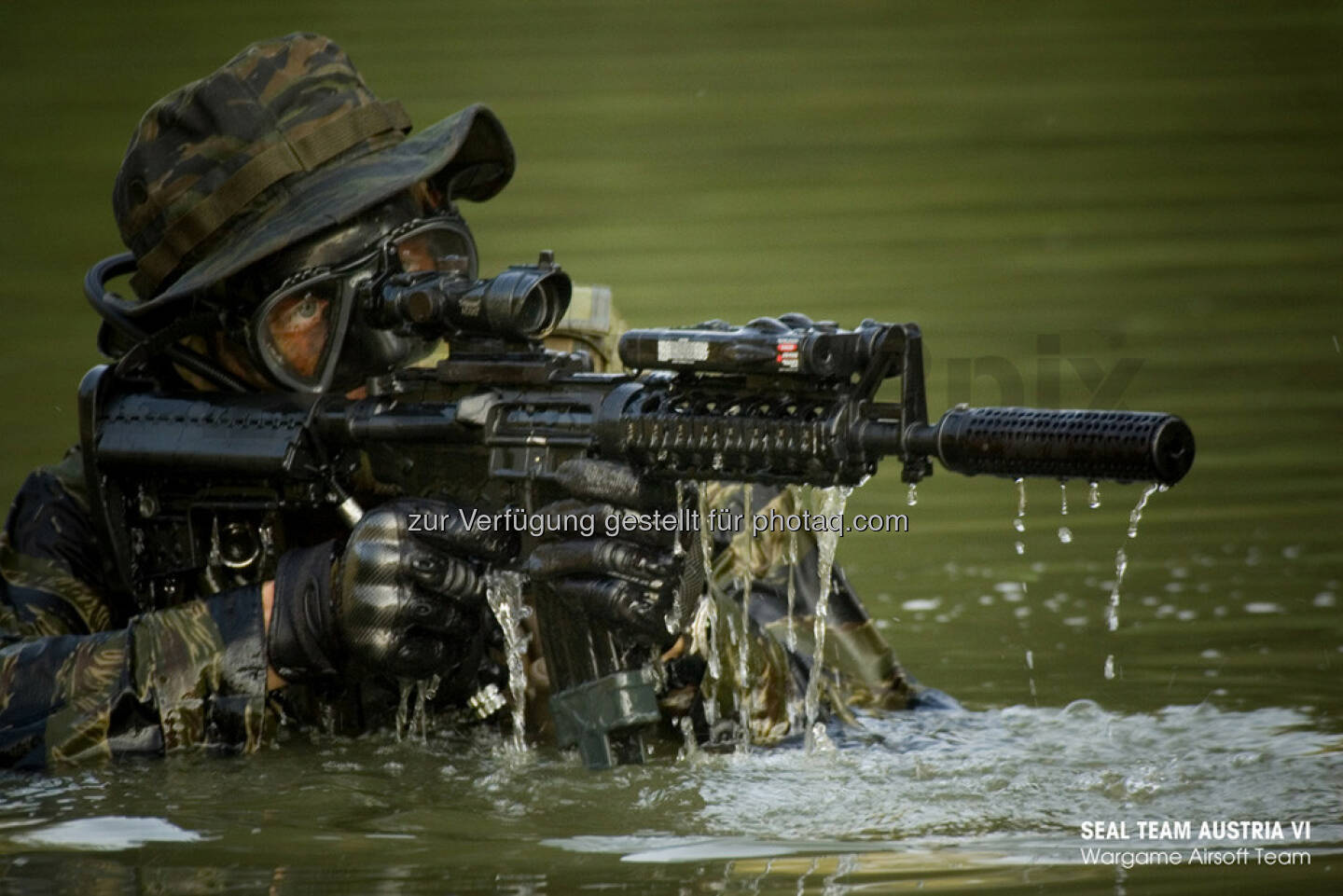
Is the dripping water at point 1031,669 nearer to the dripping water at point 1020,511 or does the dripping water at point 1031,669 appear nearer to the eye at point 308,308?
the dripping water at point 1020,511

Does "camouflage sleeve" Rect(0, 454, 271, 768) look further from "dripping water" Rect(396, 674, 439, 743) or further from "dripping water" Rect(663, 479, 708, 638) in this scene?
"dripping water" Rect(663, 479, 708, 638)

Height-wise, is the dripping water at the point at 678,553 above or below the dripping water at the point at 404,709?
above

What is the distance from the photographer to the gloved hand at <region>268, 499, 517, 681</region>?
2.68m

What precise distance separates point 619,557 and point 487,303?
441mm

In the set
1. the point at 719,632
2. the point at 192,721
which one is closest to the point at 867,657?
the point at 719,632

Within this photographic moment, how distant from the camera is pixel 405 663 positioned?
2.76 meters

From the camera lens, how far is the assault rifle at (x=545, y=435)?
2309mm

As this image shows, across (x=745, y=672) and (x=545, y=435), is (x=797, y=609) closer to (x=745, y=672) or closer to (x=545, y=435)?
(x=745, y=672)

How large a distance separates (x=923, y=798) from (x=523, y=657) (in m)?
0.73

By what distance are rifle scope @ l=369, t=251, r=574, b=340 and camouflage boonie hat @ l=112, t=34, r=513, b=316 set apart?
221 millimetres

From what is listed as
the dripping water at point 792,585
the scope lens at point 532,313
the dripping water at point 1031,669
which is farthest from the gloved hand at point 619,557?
the dripping water at point 1031,669

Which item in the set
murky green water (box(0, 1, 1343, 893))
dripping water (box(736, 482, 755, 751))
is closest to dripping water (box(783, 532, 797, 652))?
dripping water (box(736, 482, 755, 751))

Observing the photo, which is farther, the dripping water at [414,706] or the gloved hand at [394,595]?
the dripping water at [414,706]

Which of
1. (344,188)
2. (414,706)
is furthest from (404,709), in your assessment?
(344,188)
